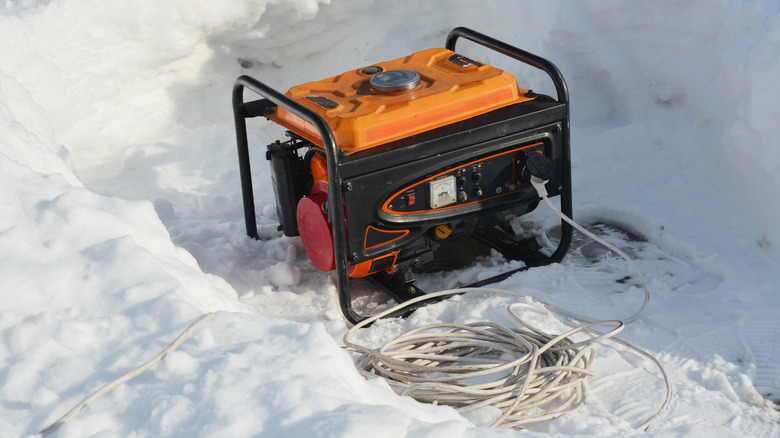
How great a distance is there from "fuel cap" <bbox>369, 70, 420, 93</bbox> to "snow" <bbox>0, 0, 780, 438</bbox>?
29.2 inches

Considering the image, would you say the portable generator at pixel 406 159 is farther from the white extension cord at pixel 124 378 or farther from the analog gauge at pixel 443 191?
the white extension cord at pixel 124 378

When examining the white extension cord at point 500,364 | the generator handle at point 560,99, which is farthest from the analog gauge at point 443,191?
the generator handle at point 560,99

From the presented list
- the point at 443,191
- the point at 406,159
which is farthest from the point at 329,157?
the point at 443,191

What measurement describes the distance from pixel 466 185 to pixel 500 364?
2.13 feet

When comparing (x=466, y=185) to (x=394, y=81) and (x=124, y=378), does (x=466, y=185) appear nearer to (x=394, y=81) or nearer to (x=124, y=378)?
(x=394, y=81)

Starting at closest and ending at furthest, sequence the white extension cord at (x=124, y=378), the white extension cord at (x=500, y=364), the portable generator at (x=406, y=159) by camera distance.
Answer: the white extension cord at (x=124, y=378), the white extension cord at (x=500, y=364), the portable generator at (x=406, y=159)

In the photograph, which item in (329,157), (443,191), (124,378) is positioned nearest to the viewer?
(124,378)

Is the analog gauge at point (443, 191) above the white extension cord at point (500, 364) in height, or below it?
above

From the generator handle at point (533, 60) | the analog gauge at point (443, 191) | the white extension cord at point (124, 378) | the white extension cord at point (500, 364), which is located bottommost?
the white extension cord at point (500, 364)

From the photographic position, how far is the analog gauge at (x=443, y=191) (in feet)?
8.24

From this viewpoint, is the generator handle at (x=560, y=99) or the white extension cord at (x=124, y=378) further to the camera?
the generator handle at (x=560, y=99)

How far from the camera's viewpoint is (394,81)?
8.54ft

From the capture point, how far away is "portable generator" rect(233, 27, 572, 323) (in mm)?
2410

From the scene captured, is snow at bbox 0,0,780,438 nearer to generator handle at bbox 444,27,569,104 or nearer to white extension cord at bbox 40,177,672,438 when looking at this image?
white extension cord at bbox 40,177,672,438
